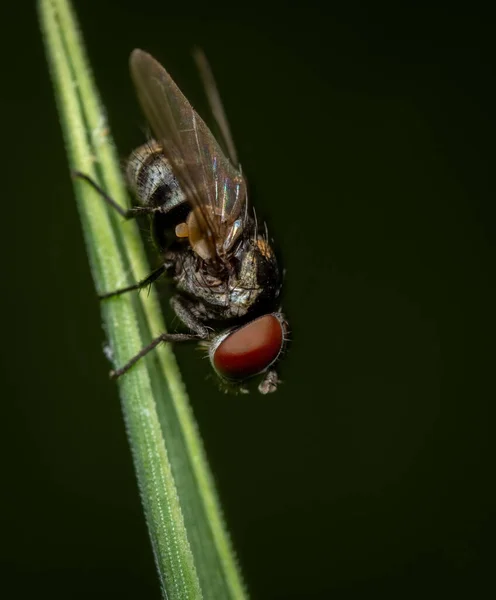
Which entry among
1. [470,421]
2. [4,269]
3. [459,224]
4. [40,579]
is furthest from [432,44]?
[40,579]

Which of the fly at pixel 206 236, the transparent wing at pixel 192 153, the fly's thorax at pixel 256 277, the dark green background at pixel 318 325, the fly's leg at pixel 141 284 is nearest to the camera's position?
the fly's leg at pixel 141 284

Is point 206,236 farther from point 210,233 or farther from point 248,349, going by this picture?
point 248,349

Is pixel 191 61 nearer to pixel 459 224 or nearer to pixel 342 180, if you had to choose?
pixel 342 180

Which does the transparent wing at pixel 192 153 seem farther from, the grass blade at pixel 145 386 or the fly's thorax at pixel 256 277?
the grass blade at pixel 145 386

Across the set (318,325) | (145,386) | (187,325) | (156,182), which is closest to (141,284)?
(145,386)

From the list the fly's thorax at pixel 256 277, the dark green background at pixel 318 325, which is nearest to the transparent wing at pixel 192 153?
the fly's thorax at pixel 256 277

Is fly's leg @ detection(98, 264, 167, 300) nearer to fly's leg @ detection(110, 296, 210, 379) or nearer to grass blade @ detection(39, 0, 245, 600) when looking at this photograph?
grass blade @ detection(39, 0, 245, 600)
